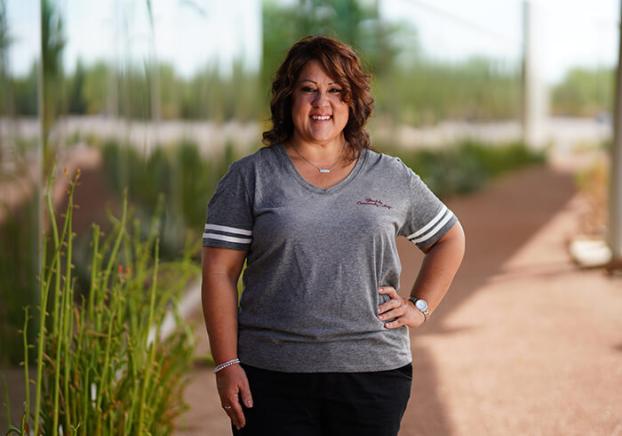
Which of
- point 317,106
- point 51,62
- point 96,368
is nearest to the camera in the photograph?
point 317,106

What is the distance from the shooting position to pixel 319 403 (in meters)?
2.46

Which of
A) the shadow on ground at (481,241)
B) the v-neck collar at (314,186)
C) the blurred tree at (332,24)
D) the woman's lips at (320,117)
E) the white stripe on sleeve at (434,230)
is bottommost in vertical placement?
the shadow on ground at (481,241)

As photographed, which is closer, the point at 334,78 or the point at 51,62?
the point at 334,78

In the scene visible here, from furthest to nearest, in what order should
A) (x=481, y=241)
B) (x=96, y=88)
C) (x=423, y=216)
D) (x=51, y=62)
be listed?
(x=481, y=241)
(x=96, y=88)
(x=51, y=62)
(x=423, y=216)

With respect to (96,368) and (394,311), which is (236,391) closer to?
(394,311)

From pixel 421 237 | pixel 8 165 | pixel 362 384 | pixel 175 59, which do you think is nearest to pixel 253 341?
pixel 362 384

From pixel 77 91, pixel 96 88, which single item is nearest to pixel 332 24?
pixel 96 88

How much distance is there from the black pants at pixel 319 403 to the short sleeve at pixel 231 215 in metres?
0.28

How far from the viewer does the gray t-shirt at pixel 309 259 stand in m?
2.40

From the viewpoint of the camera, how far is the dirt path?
4680 millimetres

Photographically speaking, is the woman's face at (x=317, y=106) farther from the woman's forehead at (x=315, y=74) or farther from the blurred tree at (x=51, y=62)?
the blurred tree at (x=51, y=62)

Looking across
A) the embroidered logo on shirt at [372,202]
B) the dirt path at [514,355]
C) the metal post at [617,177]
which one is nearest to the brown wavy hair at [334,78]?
the embroidered logo on shirt at [372,202]

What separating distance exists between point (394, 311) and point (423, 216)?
0.25 m

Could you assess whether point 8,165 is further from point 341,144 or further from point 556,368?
point 556,368
